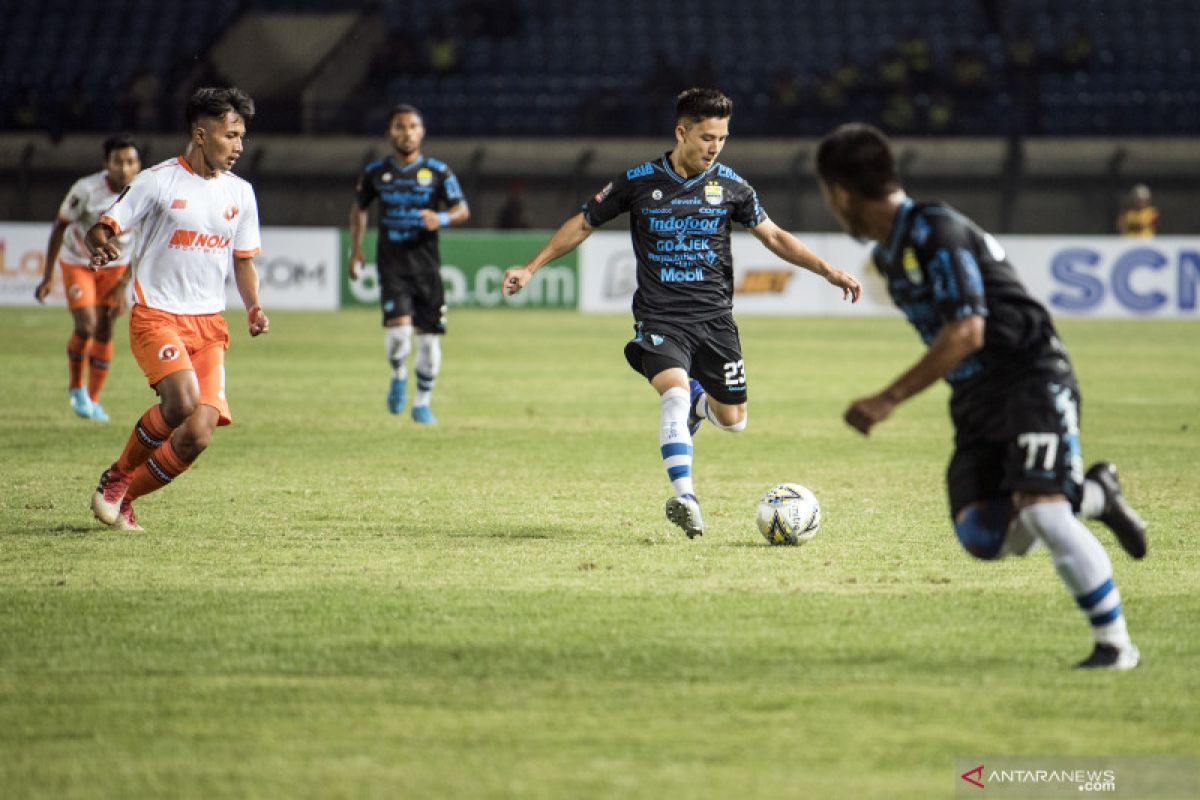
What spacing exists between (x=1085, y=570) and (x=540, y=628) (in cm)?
186

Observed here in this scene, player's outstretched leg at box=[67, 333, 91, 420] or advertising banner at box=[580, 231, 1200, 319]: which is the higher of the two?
advertising banner at box=[580, 231, 1200, 319]

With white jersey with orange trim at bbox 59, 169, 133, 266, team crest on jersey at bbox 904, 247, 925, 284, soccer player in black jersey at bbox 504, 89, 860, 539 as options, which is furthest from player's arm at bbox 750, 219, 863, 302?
white jersey with orange trim at bbox 59, 169, 133, 266

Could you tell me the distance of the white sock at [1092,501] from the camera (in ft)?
17.6

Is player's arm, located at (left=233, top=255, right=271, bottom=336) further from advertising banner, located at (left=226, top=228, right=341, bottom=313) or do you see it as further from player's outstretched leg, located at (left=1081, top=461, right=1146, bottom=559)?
advertising banner, located at (left=226, top=228, right=341, bottom=313)

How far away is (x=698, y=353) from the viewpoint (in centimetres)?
851

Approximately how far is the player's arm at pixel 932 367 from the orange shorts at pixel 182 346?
3695mm

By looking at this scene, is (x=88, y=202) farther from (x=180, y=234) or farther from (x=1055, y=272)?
(x=1055, y=272)

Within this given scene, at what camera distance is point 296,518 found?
845 centimetres

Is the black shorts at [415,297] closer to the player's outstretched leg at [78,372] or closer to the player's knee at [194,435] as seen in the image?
the player's outstretched leg at [78,372]

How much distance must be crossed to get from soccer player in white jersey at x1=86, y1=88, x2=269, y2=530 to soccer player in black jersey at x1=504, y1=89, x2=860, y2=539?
1.53m

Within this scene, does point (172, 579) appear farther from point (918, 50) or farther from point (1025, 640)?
point (918, 50)

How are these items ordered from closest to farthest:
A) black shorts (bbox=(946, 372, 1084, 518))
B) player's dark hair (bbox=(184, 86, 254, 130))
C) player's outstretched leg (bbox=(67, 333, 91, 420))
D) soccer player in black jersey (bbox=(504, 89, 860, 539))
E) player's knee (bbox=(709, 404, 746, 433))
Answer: black shorts (bbox=(946, 372, 1084, 518)) < player's dark hair (bbox=(184, 86, 254, 130)) < soccer player in black jersey (bbox=(504, 89, 860, 539)) < player's knee (bbox=(709, 404, 746, 433)) < player's outstretched leg (bbox=(67, 333, 91, 420))

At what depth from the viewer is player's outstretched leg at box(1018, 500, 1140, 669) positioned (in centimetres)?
Answer: 504

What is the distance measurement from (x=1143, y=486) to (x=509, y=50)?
24503mm
